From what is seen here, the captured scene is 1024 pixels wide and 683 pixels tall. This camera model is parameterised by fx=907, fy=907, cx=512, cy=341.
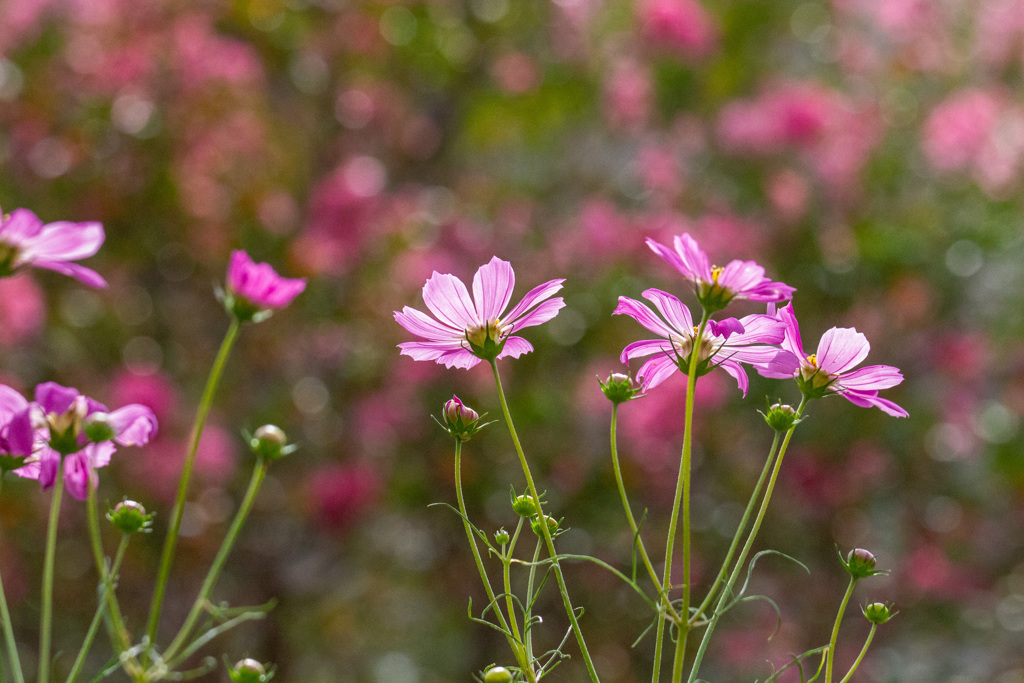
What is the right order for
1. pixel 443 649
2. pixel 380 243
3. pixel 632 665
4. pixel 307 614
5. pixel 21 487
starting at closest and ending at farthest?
pixel 21 487 → pixel 380 243 → pixel 632 665 → pixel 307 614 → pixel 443 649

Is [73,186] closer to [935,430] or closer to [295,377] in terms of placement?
[295,377]

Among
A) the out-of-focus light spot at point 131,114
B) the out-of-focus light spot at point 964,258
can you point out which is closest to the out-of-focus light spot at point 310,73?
the out-of-focus light spot at point 131,114

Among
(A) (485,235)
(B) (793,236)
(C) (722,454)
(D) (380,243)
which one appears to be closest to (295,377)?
(D) (380,243)

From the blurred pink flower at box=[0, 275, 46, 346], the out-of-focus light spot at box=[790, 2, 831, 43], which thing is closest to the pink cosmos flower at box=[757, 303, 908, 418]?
the blurred pink flower at box=[0, 275, 46, 346]

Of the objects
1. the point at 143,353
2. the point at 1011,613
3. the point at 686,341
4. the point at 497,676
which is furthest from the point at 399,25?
the point at 1011,613

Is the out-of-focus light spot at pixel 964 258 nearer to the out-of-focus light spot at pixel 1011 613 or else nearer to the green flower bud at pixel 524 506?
the out-of-focus light spot at pixel 1011 613

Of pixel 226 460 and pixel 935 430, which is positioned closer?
pixel 226 460
